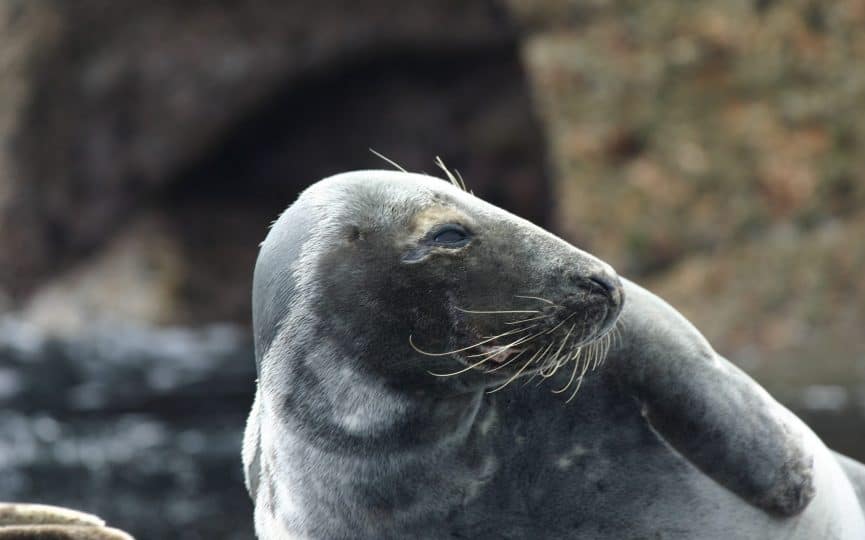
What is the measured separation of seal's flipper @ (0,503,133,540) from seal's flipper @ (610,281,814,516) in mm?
1289

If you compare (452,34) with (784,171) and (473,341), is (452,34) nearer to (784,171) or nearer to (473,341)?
(784,171)

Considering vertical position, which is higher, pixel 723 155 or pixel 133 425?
pixel 723 155

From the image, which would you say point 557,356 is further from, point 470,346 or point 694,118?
point 694,118

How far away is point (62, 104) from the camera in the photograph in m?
15.7

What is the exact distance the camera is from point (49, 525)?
3223mm

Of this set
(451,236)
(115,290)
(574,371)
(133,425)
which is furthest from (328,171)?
(451,236)

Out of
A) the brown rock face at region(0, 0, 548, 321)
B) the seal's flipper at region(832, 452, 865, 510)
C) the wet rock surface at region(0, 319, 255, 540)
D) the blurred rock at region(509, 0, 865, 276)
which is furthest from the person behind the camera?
the brown rock face at region(0, 0, 548, 321)

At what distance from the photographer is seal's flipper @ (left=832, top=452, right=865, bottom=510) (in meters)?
3.32

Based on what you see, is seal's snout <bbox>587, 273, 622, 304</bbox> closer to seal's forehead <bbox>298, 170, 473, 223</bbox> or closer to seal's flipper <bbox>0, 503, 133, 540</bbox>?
seal's forehead <bbox>298, 170, 473, 223</bbox>

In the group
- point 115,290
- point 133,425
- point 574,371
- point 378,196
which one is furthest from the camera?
point 115,290

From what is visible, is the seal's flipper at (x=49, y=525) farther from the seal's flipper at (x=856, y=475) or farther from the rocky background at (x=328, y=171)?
the rocky background at (x=328, y=171)

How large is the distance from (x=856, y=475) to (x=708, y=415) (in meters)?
0.76

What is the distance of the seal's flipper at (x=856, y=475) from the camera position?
131 inches

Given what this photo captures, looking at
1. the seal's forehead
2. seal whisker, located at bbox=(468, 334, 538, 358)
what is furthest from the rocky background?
seal whisker, located at bbox=(468, 334, 538, 358)
